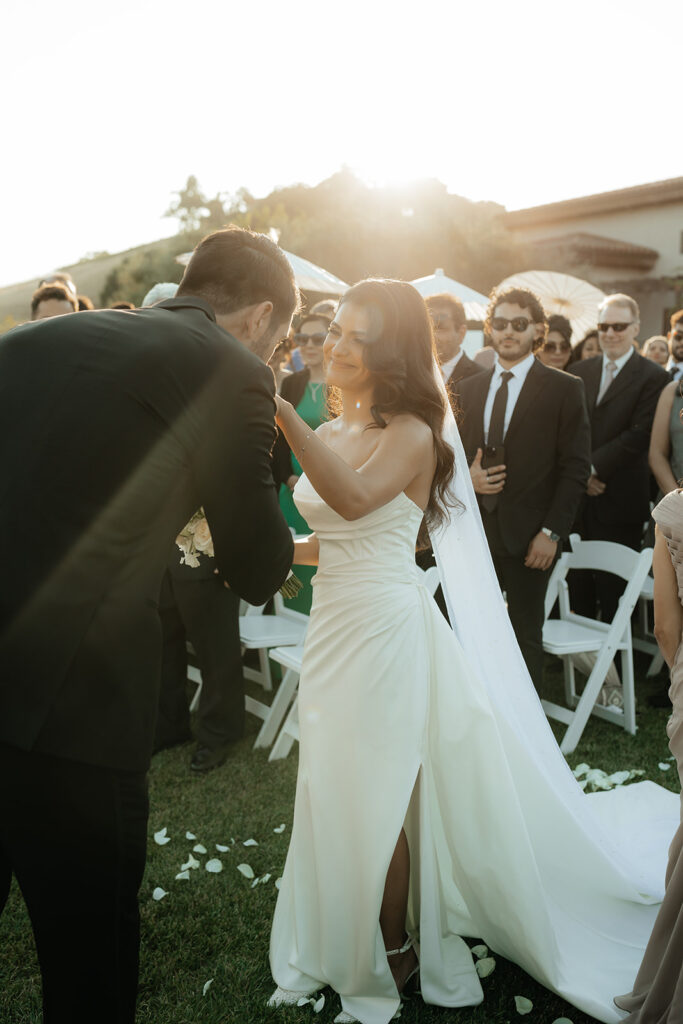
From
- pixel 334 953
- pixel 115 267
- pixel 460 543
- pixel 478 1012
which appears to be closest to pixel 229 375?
pixel 460 543

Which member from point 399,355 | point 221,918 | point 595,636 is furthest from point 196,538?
point 595,636

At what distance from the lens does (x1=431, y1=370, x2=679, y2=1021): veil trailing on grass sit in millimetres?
3053

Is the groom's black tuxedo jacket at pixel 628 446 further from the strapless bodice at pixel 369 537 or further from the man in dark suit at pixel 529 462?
the strapless bodice at pixel 369 537

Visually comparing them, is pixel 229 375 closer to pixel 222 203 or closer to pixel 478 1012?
pixel 478 1012

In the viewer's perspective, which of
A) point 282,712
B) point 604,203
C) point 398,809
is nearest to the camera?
point 398,809

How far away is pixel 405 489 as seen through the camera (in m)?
2.91

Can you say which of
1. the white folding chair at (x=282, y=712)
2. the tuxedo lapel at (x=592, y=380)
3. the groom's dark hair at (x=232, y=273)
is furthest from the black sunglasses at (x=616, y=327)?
the groom's dark hair at (x=232, y=273)

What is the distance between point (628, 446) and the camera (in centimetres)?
640

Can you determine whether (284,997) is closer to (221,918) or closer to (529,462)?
(221,918)

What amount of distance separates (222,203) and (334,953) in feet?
94.2

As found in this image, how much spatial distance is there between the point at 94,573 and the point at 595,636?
171 inches

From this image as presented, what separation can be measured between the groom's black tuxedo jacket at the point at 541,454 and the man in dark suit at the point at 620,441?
129 cm

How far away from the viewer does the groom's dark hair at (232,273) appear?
2.06 metres

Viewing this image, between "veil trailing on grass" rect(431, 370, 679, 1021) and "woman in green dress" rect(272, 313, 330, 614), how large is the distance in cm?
269
